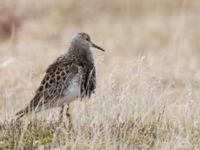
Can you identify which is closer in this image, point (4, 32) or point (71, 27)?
point (4, 32)

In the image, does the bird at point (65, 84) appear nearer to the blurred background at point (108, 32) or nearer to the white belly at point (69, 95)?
the white belly at point (69, 95)

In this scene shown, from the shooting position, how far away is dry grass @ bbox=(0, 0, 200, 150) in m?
8.10

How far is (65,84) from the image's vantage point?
8641 millimetres

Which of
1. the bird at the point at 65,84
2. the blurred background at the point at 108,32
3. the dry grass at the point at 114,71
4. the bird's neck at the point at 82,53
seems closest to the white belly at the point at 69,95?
the bird at the point at 65,84

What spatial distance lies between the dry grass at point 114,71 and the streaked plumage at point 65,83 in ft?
0.44

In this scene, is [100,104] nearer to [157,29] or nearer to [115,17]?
[157,29]

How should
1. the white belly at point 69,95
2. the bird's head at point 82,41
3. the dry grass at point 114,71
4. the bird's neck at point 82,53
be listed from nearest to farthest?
the dry grass at point 114,71, the white belly at point 69,95, the bird's neck at point 82,53, the bird's head at point 82,41

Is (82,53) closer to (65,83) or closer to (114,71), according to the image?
(114,71)

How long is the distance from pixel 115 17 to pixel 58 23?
1741 mm

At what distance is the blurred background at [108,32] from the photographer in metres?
15.5

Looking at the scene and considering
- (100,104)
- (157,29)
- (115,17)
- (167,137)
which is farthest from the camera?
(115,17)

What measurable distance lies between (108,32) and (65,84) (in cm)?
1206

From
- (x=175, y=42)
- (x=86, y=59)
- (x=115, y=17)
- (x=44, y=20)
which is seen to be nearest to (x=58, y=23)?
(x=44, y=20)

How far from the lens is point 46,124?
8414 millimetres
